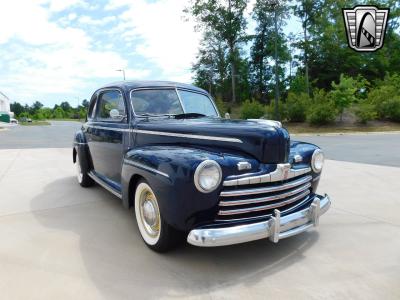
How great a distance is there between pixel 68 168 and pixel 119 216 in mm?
4114

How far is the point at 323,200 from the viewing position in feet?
11.3

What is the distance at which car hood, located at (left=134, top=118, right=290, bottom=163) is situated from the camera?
9.87ft

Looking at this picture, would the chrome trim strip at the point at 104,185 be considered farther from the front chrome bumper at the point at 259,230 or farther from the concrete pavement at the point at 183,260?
the front chrome bumper at the point at 259,230

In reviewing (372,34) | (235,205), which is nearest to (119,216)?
(235,205)

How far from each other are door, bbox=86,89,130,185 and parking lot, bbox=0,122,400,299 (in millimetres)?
551

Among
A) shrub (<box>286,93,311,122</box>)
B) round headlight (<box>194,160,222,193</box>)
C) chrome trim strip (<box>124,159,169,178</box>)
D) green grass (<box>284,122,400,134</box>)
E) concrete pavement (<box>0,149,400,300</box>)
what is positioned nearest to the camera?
concrete pavement (<box>0,149,400,300</box>)

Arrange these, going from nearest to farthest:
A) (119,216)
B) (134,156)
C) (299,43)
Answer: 1. (134,156)
2. (119,216)
3. (299,43)

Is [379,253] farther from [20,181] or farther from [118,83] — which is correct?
[20,181]

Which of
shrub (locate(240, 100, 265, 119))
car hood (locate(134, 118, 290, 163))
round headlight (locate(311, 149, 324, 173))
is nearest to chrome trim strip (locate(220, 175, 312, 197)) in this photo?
car hood (locate(134, 118, 290, 163))

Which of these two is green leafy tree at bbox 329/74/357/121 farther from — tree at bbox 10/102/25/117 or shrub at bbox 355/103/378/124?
tree at bbox 10/102/25/117

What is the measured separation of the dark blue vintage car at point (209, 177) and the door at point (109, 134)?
0.10 ft

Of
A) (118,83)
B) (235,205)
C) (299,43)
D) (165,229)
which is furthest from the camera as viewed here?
(299,43)

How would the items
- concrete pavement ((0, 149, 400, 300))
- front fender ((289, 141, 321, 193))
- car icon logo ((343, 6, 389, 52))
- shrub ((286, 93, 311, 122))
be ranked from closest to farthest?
concrete pavement ((0, 149, 400, 300)) → front fender ((289, 141, 321, 193)) → car icon logo ((343, 6, 389, 52)) → shrub ((286, 93, 311, 122))

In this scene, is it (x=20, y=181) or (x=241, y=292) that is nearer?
→ (x=241, y=292)
